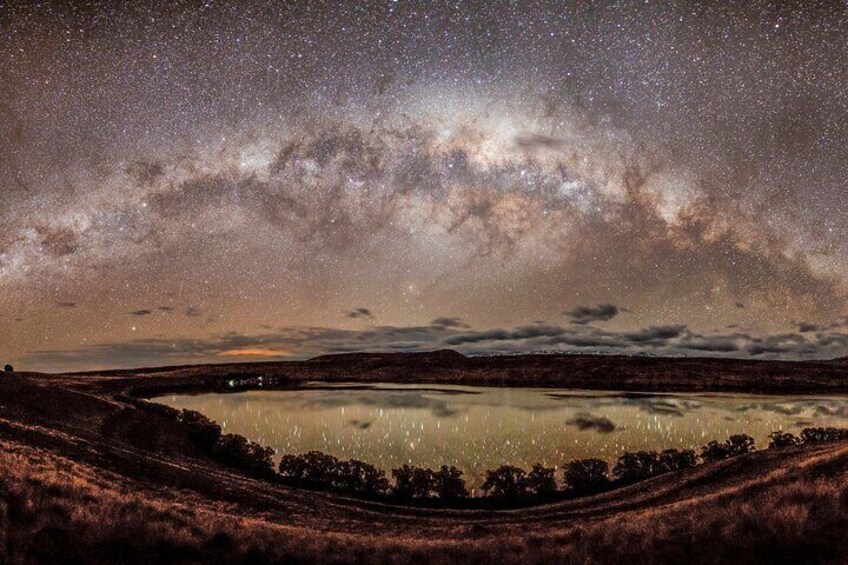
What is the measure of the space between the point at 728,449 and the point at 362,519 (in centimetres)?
2355

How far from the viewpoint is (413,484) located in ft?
83.9

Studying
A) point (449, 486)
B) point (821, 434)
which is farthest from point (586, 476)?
point (821, 434)

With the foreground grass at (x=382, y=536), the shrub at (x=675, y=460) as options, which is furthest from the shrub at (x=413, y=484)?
the shrub at (x=675, y=460)

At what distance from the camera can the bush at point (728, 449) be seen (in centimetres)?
3064

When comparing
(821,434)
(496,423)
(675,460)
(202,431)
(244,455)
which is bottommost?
(496,423)

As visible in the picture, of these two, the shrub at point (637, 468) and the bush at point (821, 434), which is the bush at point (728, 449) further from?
the bush at point (821, 434)

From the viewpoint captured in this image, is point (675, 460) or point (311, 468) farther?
point (675, 460)

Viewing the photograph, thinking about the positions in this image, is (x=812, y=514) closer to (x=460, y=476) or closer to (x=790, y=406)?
(x=460, y=476)

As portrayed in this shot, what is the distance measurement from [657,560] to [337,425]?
3718 cm

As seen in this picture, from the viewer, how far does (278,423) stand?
151 ft

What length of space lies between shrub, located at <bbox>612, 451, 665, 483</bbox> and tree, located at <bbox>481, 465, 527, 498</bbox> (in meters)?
5.75

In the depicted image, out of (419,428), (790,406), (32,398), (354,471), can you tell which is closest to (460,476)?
(354,471)

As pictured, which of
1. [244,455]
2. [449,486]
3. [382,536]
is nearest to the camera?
[382,536]

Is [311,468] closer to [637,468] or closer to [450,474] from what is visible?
[450,474]
